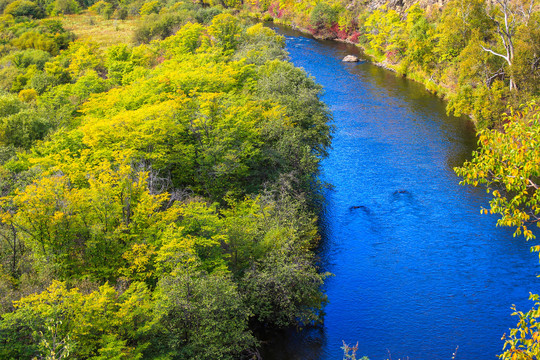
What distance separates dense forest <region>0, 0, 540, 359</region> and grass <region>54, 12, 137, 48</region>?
21595 millimetres

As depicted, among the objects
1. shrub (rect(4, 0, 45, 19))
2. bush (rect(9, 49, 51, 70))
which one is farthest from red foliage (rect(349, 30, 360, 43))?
shrub (rect(4, 0, 45, 19))

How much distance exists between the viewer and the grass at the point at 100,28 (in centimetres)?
10956

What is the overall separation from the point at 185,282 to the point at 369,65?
8321 centimetres

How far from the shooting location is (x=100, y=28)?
123 m

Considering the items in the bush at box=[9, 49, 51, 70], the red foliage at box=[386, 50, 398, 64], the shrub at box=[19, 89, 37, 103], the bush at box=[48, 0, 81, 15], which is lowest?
the shrub at box=[19, 89, 37, 103]

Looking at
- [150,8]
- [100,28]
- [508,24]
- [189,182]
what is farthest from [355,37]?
[189,182]

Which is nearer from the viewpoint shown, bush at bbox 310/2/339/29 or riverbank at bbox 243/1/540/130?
riverbank at bbox 243/1/540/130

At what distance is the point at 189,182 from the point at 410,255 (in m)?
22.5

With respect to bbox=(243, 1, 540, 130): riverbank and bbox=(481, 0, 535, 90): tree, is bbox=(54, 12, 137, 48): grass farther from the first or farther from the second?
bbox=(481, 0, 535, 90): tree

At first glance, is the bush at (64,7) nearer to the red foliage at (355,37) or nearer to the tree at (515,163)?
the red foliage at (355,37)

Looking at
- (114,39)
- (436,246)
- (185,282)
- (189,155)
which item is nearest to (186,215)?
(185,282)

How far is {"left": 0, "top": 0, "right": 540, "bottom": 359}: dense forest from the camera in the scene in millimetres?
24391

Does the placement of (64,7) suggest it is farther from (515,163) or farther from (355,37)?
(515,163)

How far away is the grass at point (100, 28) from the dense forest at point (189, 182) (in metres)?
21.6
